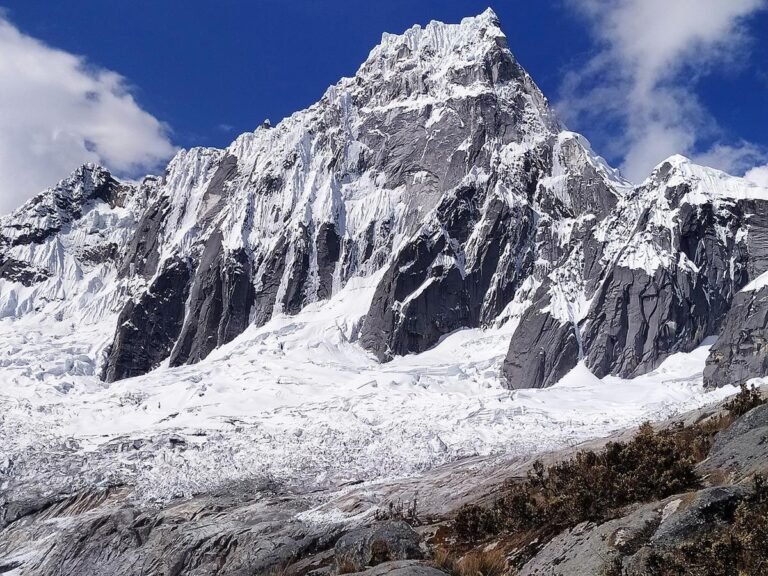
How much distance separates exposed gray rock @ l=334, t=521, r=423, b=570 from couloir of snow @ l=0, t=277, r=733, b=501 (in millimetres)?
21140

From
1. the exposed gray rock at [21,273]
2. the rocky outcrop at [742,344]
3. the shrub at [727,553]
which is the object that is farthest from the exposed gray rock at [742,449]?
the exposed gray rock at [21,273]

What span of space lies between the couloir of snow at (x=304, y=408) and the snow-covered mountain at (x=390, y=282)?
550 millimetres

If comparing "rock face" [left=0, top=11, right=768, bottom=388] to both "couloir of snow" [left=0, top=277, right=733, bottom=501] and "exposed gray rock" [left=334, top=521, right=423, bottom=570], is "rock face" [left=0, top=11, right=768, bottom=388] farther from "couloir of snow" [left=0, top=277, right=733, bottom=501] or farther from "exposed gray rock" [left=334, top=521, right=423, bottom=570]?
"exposed gray rock" [left=334, top=521, right=423, bottom=570]

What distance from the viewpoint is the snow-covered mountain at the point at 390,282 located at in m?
74.2

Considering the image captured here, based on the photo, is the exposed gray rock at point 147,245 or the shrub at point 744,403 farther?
the exposed gray rock at point 147,245

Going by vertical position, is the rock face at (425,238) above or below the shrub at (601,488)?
above

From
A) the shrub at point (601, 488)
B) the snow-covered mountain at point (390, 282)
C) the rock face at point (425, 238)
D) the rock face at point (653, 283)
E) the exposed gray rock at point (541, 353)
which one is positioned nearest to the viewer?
the shrub at point (601, 488)

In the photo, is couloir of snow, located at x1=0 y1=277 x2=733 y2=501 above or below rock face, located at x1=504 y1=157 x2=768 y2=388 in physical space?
below

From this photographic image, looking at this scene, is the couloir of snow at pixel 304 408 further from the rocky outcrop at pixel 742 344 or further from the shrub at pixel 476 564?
the shrub at pixel 476 564

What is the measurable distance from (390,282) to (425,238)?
34.1ft

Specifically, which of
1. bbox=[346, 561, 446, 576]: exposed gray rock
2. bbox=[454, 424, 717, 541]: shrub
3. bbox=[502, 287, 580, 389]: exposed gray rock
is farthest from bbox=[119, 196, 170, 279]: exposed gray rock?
bbox=[346, 561, 446, 576]: exposed gray rock

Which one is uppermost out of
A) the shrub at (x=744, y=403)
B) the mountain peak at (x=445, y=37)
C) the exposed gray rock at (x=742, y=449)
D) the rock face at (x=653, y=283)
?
the mountain peak at (x=445, y=37)

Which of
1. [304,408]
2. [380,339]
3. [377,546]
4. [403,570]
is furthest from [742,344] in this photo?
[403,570]

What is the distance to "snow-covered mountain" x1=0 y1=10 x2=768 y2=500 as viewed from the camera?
7425 cm
